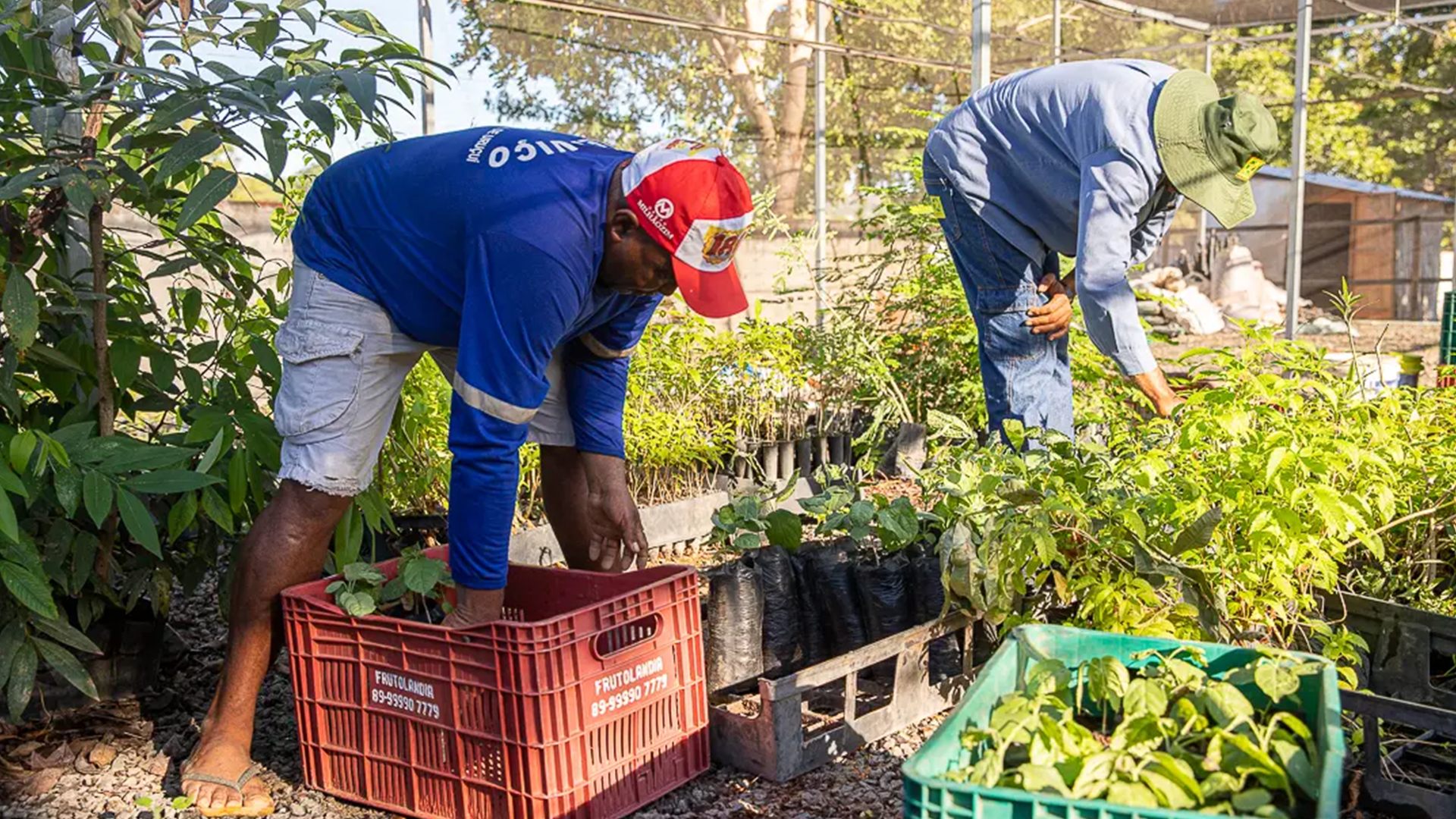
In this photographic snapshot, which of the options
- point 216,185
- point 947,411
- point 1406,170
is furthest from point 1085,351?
point 1406,170

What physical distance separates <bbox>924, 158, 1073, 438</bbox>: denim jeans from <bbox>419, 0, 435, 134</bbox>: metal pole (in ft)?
8.23

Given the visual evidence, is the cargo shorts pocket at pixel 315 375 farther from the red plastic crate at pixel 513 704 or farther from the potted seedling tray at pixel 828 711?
the potted seedling tray at pixel 828 711

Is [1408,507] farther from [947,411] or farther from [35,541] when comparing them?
[35,541]

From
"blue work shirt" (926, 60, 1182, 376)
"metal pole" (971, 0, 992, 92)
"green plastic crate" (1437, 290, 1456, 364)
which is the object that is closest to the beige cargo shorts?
"blue work shirt" (926, 60, 1182, 376)

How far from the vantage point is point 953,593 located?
2.59 m

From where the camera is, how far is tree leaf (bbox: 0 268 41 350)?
2.24 metres

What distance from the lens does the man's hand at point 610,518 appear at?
272 cm

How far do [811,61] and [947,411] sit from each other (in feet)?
12.3

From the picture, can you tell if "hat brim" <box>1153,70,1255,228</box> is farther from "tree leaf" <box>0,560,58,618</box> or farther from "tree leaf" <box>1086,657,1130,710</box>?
"tree leaf" <box>0,560,58,618</box>

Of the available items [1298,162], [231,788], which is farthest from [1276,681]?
[1298,162]

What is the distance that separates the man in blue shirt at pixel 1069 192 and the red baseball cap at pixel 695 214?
4.58 ft

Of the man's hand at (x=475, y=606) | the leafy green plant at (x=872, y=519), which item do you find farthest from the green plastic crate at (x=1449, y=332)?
the man's hand at (x=475, y=606)

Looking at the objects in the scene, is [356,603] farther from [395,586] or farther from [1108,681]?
[1108,681]

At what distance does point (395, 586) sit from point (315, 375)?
Answer: 43 cm
